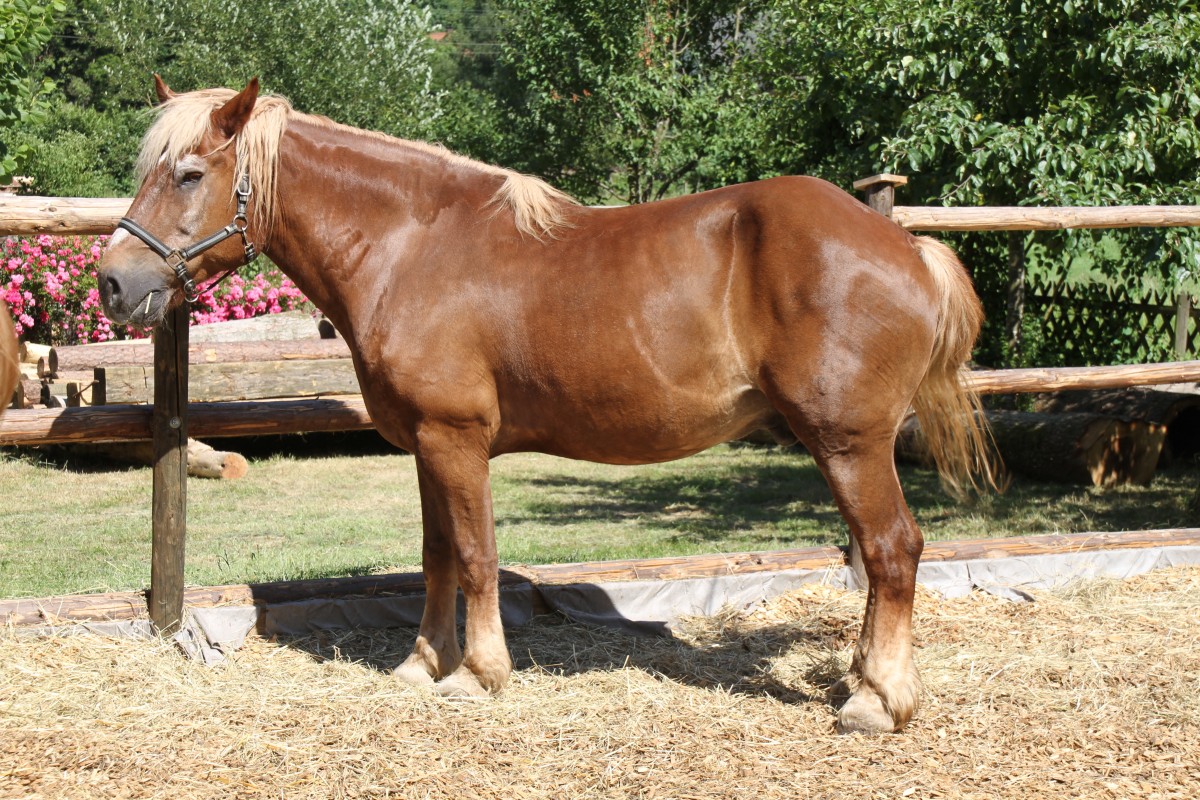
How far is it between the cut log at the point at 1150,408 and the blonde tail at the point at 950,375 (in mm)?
4991

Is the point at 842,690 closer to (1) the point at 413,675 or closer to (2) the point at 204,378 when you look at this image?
(1) the point at 413,675

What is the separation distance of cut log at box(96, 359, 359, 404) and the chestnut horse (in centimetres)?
490

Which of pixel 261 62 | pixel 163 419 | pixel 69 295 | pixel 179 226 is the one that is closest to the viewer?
pixel 179 226

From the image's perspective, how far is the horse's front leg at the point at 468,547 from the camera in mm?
3664

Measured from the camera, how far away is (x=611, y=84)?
→ 1359 cm

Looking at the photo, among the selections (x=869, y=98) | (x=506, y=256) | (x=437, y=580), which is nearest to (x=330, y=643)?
(x=437, y=580)

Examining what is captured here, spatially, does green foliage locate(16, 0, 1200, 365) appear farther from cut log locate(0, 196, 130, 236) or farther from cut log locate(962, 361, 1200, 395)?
cut log locate(0, 196, 130, 236)

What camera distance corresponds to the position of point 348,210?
3.81m

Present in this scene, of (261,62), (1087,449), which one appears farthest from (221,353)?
(261,62)

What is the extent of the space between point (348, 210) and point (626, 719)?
2.07 m

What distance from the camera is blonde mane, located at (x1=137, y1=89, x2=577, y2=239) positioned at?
11.8 feet

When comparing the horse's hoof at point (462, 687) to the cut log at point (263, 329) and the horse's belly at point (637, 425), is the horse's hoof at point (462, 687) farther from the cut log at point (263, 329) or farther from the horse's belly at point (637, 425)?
the cut log at point (263, 329)

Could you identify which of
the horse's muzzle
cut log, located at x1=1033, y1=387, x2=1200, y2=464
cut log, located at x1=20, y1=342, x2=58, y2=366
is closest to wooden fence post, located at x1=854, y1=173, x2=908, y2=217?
the horse's muzzle

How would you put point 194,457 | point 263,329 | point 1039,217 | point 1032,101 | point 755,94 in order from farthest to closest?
point 755,94 < point 263,329 < point 194,457 < point 1032,101 < point 1039,217
